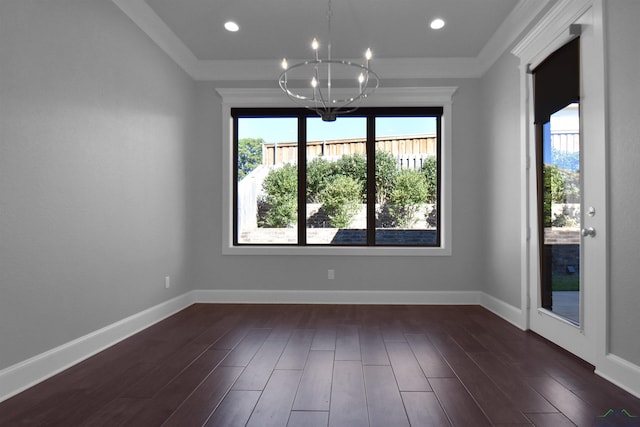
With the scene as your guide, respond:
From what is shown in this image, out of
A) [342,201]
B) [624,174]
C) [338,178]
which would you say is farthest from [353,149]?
[624,174]

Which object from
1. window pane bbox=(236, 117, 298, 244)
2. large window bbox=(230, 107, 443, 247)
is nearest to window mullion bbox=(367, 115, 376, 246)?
large window bbox=(230, 107, 443, 247)

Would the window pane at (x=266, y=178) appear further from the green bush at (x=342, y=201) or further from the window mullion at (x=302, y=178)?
the green bush at (x=342, y=201)

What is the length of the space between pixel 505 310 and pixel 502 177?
1353mm

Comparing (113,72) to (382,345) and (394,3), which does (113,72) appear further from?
(382,345)

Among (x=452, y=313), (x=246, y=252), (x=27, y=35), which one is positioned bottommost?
(x=452, y=313)

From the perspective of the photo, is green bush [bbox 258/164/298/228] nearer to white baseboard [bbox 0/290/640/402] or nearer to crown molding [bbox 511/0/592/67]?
white baseboard [bbox 0/290/640/402]

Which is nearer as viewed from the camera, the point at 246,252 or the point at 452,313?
the point at 452,313

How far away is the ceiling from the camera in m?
3.53

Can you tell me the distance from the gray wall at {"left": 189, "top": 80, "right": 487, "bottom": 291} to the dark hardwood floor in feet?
3.56

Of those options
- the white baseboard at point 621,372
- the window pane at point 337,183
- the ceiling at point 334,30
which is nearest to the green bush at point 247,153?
the window pane at point 337,183

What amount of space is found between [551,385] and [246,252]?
338 centimetres

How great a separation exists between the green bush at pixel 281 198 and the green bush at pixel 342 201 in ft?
1.33

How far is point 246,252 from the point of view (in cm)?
480

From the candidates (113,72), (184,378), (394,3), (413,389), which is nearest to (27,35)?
(113,72)
